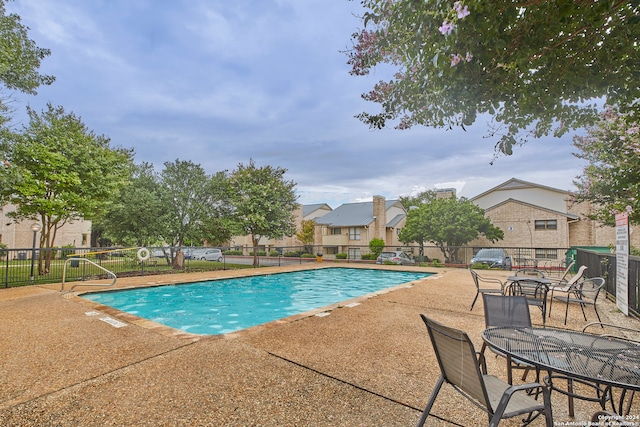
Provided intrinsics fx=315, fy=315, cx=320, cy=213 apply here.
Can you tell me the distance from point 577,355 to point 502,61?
7.29ft

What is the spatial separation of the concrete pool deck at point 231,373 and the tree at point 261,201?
11422mm

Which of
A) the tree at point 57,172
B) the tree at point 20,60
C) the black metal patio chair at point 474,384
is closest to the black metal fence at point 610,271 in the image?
the black metal patio chair at point 474,384

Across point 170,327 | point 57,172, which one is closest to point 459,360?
point 170,327

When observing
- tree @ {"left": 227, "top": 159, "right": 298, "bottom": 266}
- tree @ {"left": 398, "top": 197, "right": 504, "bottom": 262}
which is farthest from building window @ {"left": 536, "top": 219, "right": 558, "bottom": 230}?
tree @ {"left": 227, "top": 159, "right": 298, "bottom": 266}

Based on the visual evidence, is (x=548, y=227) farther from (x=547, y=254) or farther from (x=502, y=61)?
(x=502, y=61)

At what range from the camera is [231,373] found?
3.10 m

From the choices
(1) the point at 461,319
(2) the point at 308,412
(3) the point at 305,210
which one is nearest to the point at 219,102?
(1) the point at 461,319

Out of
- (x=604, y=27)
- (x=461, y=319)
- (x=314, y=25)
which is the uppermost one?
(x=314, y=25)

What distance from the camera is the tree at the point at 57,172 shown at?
35.2 feet

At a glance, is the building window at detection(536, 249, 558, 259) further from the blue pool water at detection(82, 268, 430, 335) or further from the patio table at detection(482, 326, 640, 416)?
the patio table at detection(482, 326, 640, 416)

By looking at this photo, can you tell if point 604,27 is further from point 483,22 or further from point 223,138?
point 223,138

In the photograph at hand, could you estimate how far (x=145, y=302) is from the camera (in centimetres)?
873

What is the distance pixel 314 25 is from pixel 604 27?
5115 mm

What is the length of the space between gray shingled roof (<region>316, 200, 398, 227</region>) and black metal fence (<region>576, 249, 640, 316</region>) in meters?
18.3
